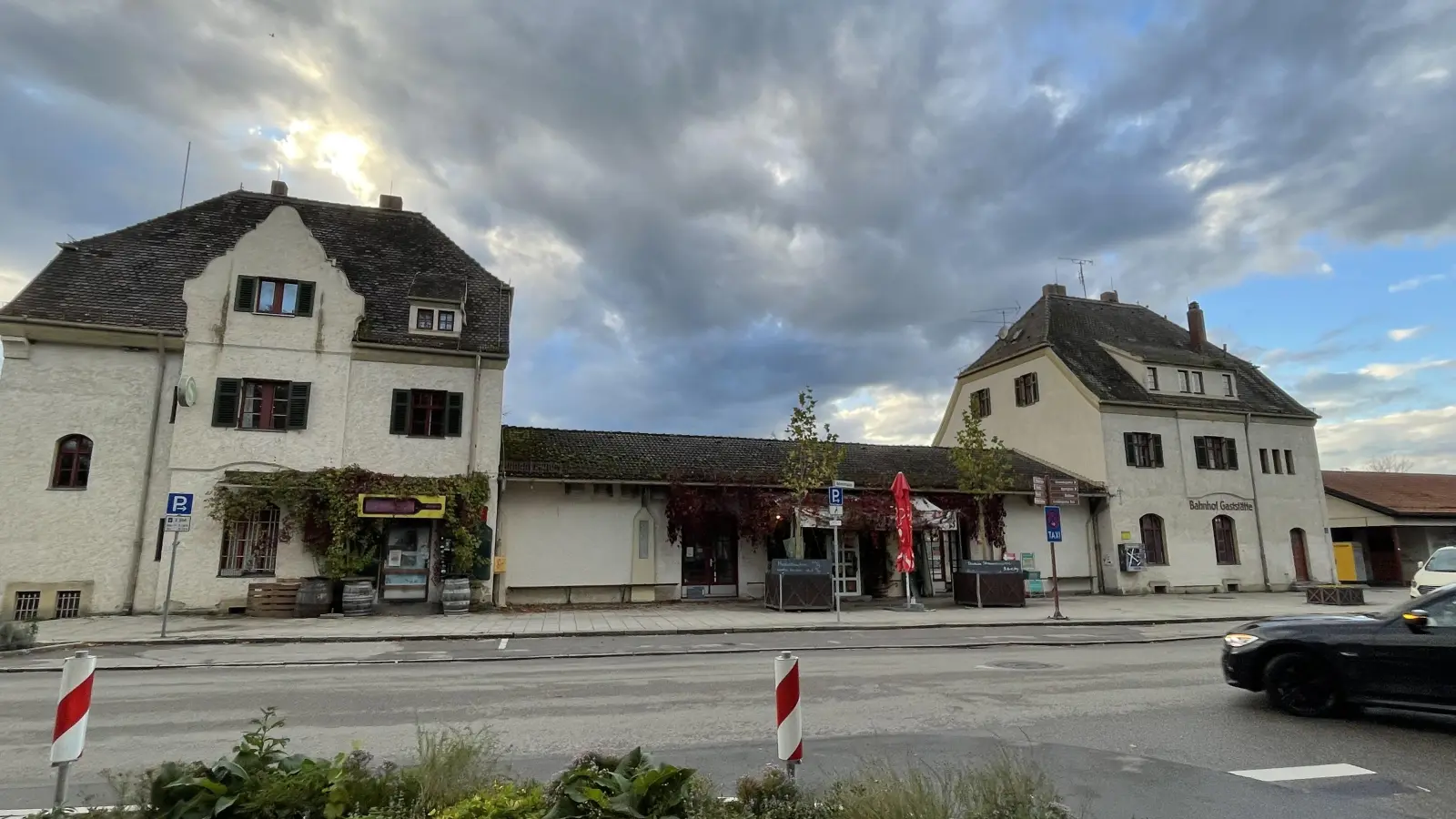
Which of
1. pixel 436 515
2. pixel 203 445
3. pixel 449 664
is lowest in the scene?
pixel 449 664

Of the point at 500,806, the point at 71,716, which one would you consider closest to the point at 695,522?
the point at 71,716

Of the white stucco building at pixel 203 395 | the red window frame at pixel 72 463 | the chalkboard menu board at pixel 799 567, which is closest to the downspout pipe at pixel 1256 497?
the chalkboard menu board at pixel 799 567

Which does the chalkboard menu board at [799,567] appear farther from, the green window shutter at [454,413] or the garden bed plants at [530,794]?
the garden bed plants at [530,794]

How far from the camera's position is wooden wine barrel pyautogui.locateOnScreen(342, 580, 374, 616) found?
18.5 meters

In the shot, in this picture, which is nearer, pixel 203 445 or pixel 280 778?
pixel 280 778

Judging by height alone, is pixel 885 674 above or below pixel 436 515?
below

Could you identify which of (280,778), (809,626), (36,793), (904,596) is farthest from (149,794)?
(904,596)

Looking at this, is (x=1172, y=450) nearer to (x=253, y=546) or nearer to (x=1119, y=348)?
(x=1119, y=348)

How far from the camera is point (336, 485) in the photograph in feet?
63.5

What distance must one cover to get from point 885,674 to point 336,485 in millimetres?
15256

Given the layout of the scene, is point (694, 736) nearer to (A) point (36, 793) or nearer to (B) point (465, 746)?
(B) point (465, 746)

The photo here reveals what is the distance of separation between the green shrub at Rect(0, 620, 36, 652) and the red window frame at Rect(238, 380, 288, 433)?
6.86m

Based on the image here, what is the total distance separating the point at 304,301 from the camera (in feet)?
67.8

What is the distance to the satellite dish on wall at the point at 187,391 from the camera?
747 inches
